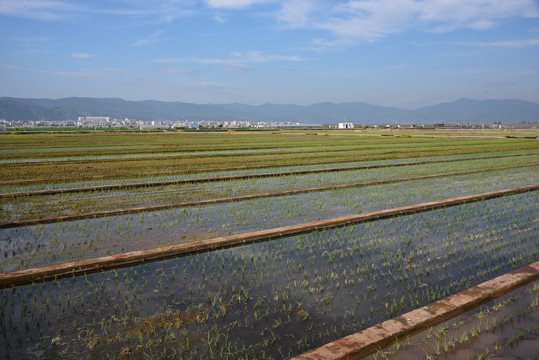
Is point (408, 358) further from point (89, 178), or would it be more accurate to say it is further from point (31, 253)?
point (89, 178)

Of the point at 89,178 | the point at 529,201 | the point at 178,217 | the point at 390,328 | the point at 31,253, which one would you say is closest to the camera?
the point at 390,328

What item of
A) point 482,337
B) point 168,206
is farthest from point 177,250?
point 482,337

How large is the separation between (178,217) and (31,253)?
10.2 ft

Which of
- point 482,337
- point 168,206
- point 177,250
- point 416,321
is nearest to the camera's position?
point 482,337

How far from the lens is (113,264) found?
5.79 metres

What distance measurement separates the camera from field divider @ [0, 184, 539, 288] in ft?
17.4

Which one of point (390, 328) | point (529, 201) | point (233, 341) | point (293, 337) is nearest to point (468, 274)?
point (390, 328)

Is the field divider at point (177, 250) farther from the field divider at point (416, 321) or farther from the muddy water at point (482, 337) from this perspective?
the muddy water at point (482, 337)

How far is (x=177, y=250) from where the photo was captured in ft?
20.7

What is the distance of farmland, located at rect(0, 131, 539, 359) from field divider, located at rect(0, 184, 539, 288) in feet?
0.15

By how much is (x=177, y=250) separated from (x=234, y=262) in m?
1.04

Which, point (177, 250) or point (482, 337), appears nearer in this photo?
point (482, 337)

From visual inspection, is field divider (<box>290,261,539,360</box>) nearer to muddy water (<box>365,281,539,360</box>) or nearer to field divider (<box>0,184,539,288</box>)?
muddy water (<box>365,281,539,360</box>)

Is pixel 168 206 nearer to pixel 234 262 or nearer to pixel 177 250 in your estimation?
pixel 177 250
